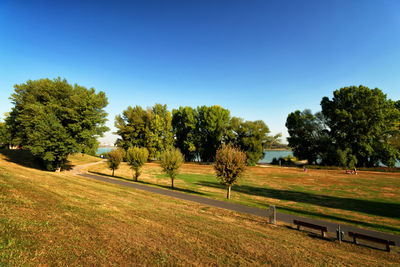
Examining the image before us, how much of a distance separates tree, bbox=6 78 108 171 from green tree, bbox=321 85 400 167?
6111cm

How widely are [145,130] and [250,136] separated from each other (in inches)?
1405

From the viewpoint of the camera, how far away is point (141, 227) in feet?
29.1

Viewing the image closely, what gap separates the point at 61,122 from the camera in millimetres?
31516

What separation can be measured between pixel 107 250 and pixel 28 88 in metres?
52.0

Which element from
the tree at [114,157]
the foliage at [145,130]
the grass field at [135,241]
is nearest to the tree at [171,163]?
the tree at [114,157]

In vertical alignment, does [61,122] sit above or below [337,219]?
above

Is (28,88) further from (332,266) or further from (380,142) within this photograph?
(380,142)

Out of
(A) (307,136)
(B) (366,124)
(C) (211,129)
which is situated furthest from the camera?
(C) (211,129)

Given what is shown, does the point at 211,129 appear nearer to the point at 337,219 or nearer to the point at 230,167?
the point at 230,167

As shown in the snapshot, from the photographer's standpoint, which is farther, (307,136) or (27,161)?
(307,136)

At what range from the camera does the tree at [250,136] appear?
57156 millimetres

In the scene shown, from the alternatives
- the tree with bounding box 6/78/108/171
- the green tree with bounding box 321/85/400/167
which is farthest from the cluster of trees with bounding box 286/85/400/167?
the tree with bounding box 6/78/108/171

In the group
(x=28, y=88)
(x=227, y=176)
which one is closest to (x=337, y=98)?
(x=227, y=176)

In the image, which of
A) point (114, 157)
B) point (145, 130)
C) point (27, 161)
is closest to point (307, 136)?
point (145, 130)
